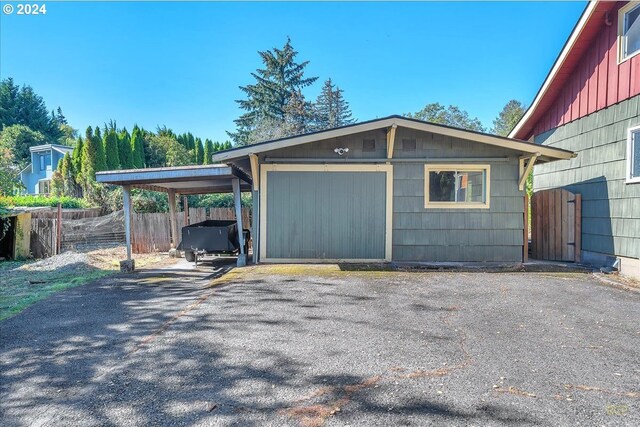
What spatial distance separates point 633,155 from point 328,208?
5626 millimetres

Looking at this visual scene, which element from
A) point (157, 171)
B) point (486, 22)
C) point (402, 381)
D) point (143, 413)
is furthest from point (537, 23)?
point (143, 413)

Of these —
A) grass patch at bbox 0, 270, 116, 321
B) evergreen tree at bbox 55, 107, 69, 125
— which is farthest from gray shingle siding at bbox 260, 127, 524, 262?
evergreen tree at bbox 55, 107, 69, 125

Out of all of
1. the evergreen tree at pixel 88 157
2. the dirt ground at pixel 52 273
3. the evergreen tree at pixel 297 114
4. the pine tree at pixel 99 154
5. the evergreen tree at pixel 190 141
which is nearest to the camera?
the dirt ground at pixel 52 273

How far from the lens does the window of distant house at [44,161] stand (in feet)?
99.1

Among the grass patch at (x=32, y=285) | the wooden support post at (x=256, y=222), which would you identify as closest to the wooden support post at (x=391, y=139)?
the wooden support post at (x=256, y=222)

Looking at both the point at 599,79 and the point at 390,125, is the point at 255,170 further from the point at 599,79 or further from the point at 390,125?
the point at 599,79

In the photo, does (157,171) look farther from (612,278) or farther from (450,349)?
(612,278)

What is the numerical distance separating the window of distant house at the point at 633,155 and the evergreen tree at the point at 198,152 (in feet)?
80.4

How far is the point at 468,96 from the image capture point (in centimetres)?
3300

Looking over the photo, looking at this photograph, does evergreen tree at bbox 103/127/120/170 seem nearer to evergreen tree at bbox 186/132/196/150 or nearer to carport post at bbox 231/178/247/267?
evergreen tree at bbox 186/132/196/150

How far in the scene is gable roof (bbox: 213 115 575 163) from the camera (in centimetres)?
712

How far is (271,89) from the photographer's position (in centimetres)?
3156

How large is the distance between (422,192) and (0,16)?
10.6m

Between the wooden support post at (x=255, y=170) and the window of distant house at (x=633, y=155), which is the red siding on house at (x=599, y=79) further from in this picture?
the wooden support post at (x=255, y=170)
